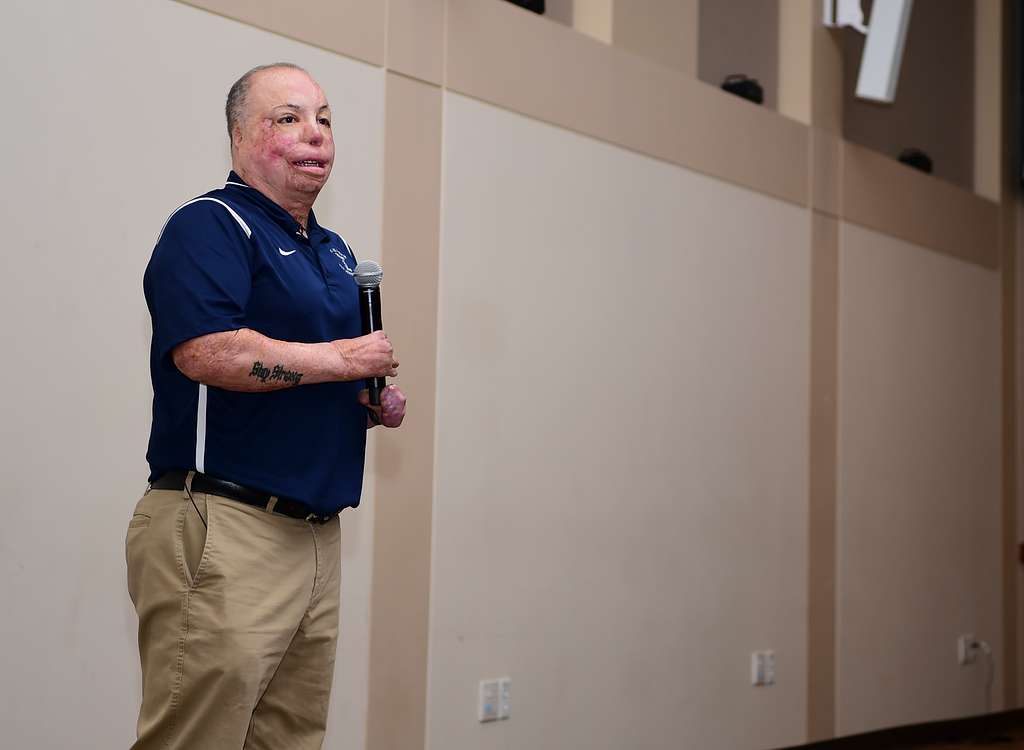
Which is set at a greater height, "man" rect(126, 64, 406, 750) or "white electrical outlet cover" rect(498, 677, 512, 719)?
"man" rect(126, 64, 406, 750)

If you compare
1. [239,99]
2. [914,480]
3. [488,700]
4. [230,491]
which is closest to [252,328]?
[230,491]

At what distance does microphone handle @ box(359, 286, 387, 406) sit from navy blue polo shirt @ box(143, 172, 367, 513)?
49mm

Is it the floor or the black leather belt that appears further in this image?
the floor

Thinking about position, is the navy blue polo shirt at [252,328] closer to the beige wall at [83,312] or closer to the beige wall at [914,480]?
the beige wall at [83,312]

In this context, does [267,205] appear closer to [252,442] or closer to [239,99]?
[239,99]

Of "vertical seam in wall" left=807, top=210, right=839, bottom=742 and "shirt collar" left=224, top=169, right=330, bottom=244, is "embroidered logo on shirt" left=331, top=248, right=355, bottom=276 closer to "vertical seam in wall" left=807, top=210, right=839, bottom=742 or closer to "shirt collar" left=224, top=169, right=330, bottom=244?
"shirt collar" left=224, top=169, right=330, bottom=244

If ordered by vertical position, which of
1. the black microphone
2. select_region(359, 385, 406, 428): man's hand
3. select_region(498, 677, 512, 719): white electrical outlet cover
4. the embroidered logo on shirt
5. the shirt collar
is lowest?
select_region(498, 677, 512, 719): white electrical outlet cover

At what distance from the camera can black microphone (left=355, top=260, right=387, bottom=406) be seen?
1.90 metres

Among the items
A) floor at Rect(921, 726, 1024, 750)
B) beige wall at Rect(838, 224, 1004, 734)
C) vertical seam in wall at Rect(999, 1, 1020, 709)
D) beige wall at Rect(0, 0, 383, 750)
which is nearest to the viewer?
beige wall at Rect(0, 0, 383, 750)

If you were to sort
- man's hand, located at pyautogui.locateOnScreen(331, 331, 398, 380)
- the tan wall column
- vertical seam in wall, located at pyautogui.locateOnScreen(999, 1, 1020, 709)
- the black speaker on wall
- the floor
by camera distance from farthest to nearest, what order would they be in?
vertical seam in wall, located at pyautogui.locateOnScreen(999, 1, 1020, 709) < the floor < the black speaker on wall < the tan wall column < man's hand, located at pyautogui.locateOnScreen(331, 331, 398, 380)

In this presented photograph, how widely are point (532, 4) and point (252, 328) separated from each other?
2.29 meters

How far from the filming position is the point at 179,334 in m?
1.70

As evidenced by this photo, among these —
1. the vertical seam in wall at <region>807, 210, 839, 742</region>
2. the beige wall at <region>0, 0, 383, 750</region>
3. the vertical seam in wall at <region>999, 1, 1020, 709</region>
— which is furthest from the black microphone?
the vertical seam in wall at <region>999, 1, 1020, 709</region>

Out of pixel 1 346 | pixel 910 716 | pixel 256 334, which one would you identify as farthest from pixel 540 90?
pixel 910 716
